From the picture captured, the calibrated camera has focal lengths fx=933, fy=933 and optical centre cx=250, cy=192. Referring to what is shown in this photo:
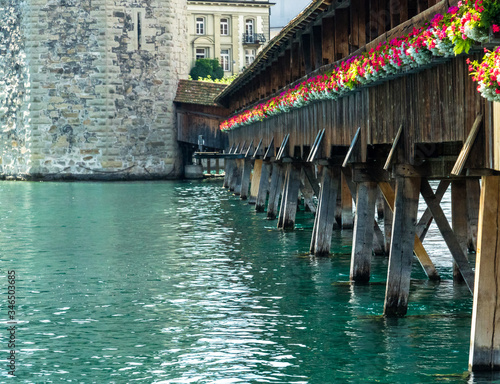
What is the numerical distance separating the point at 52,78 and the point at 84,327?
3130cm

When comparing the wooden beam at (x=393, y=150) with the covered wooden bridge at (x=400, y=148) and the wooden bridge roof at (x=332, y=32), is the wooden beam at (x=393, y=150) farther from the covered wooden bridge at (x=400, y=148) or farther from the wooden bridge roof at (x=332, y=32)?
the wooden bridge roof at (x=332, y=32)

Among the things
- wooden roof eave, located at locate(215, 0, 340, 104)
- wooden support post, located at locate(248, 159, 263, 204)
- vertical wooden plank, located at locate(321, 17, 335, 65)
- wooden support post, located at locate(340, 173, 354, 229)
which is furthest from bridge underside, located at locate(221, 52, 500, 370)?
wooden support post, located at locate(248, 159, 263, 204)

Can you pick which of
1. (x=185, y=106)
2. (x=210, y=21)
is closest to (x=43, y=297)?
(x=185, y=106)

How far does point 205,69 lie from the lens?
6194cm

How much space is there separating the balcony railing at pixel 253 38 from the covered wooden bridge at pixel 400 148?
153ft

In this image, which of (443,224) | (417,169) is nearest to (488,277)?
(417,169)

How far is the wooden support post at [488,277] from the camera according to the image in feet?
20.1

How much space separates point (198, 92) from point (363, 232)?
95.8 feet

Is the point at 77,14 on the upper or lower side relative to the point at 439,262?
upper

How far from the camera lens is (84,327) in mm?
8492

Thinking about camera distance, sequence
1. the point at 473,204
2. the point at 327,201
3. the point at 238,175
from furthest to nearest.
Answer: the point at 238,175 < the point at 327,201 < the point at 473,204

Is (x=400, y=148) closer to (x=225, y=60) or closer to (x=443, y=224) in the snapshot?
(x=443, y=224)

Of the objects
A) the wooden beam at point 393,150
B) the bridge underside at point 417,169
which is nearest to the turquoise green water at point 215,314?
the bridge underside at point 417,169

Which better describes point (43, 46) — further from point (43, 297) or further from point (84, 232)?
point (43, 297)
